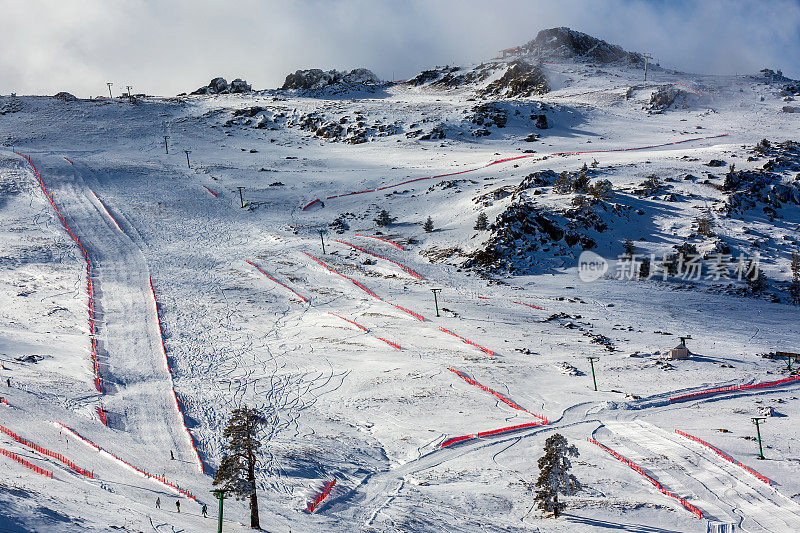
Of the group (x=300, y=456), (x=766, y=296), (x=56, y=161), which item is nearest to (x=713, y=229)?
(x=766, y=296)

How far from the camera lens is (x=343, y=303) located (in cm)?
5009

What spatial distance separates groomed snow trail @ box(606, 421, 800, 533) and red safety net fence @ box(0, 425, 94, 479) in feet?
72.8

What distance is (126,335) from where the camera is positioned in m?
43.3

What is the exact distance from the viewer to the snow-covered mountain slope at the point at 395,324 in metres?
25.2

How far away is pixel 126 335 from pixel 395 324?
1791cm

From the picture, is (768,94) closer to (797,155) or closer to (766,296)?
(797,155)

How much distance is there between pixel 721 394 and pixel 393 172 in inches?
2223

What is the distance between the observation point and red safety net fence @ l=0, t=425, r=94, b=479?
80.5 ft

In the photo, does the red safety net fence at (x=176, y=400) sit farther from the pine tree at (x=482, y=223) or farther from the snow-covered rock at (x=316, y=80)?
the snow-covered rock at (x=316, y=80)

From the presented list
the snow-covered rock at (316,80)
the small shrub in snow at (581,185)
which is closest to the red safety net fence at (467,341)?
the small shrub in snow at (581,185)

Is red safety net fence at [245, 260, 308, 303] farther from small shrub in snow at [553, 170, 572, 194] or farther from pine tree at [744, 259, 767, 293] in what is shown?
pine tree at [744, 259, 767, 293]

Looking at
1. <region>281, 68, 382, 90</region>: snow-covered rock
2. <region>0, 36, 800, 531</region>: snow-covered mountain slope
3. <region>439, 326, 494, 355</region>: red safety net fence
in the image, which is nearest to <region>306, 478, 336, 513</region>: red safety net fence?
<region>0, 36, 800, 531</region>: snow-covered mountain slope

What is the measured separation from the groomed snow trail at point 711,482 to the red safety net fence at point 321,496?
12.9 meters

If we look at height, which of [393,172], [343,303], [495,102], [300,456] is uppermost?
[495,102]
